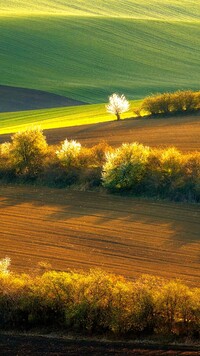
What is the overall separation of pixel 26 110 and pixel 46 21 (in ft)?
104

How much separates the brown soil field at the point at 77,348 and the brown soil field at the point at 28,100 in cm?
6320

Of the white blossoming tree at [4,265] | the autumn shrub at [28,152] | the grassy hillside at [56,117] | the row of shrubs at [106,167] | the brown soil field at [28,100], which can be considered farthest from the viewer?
the brown soil field at [28,100]

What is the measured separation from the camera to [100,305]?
1265 inches

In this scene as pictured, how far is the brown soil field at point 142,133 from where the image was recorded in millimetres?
59688

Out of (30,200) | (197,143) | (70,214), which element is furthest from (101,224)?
(197,143)

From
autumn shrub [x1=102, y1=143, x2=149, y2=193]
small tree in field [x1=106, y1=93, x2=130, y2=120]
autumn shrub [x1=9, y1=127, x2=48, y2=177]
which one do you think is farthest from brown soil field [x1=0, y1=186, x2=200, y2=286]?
small tree in field [x1=106, y1=93, x2=130, y2=120]

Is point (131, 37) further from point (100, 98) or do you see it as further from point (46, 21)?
point (100, 98)

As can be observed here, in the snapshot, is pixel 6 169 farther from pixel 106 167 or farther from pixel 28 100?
pixel 28 100

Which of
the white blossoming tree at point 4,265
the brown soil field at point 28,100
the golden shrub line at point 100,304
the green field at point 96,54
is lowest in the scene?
the golden shrub line at point 100,304

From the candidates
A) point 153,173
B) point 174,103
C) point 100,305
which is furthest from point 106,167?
point 100,305

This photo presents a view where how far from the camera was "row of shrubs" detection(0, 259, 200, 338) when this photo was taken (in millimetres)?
31250

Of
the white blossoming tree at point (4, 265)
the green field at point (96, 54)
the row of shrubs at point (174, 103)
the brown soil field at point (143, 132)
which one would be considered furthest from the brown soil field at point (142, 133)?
the green field at point (96, 54)

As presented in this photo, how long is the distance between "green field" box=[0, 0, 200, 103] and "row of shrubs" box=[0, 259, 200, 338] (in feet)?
207

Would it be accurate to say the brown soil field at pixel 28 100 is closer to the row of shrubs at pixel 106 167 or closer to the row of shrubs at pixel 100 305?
the row of shrubs at pixel 106 167
